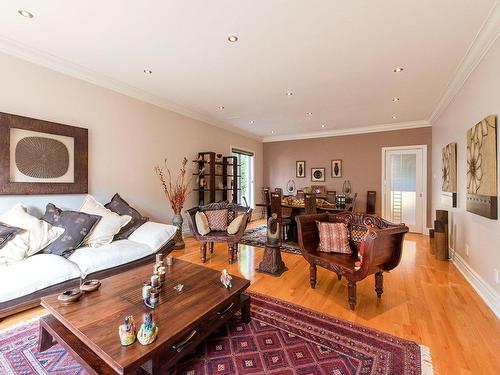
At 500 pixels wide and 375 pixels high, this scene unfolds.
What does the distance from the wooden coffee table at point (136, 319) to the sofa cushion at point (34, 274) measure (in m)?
0.57

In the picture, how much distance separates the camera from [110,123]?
11.5 ft

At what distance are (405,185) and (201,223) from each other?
4.96m

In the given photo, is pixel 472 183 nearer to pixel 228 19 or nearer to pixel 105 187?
pixel 228 19

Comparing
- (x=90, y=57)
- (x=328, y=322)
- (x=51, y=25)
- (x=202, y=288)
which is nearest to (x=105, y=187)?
(x=90, y=57)

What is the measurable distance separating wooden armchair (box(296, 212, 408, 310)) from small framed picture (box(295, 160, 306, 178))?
4.26 metres

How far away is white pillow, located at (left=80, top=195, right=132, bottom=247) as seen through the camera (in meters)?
2.75

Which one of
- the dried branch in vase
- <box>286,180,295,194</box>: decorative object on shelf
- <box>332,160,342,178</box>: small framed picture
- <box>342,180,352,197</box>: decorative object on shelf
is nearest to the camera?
the dried branch in vase

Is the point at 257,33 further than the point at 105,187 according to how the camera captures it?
No

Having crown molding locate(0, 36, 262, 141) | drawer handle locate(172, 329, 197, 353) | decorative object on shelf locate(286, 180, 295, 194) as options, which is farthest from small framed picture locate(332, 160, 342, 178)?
drawer handle locate(172, 329, 197, 353)

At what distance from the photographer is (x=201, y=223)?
3613 millimetres

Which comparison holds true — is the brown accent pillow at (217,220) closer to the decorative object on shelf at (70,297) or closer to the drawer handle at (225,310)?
the drawer handle at (225,310)

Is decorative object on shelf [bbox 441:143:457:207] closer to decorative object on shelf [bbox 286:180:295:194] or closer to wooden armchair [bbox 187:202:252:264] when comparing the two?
wooden armchair [bbox 187:202:252:264]

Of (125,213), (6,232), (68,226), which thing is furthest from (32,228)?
(125,213)

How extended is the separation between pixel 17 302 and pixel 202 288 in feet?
5.20
